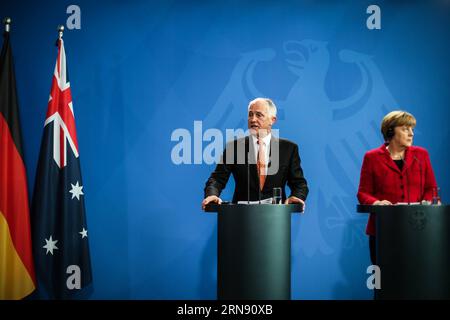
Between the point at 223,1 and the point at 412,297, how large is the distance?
3.28m

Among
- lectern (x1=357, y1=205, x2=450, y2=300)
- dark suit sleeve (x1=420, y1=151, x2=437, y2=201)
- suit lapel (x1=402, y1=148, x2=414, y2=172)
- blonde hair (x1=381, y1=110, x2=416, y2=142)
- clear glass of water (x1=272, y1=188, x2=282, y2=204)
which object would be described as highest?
blonde hair (x1=381, y1=110, x2=416, y2=142)

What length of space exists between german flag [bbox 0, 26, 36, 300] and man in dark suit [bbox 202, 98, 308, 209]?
1735mm

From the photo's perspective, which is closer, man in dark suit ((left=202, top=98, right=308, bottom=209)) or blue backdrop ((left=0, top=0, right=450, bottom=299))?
man in dark suit ((left=202, top=98, right=308, bottom=209))

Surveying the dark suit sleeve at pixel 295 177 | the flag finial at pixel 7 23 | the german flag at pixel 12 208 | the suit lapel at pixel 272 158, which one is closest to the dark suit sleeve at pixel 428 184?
the dark suit sleeve at pixel 295 177

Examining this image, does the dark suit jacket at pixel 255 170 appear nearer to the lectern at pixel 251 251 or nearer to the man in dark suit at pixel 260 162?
the man in dark suit at pixel 260 162

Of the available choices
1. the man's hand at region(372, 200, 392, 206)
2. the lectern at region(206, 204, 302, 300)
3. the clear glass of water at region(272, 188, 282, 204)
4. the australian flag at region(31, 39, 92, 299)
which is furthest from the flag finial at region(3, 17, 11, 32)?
the man's hand at region(372, 200, 392, 206)

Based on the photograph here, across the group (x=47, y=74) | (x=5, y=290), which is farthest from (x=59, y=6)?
(x=5, y=290)

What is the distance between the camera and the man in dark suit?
415cm

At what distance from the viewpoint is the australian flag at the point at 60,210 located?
15.5 ft

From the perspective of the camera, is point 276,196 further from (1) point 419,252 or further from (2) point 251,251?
(1) point 419,252

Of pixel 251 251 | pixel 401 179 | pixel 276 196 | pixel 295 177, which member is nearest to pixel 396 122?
pixel 401 179

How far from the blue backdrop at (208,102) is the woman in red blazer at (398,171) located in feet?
3.48

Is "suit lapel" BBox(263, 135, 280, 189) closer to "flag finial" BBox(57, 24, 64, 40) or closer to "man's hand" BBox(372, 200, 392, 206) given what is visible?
"man's hand" BBox(372, 200, 392, 206)

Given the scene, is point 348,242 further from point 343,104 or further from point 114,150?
point 114,150
